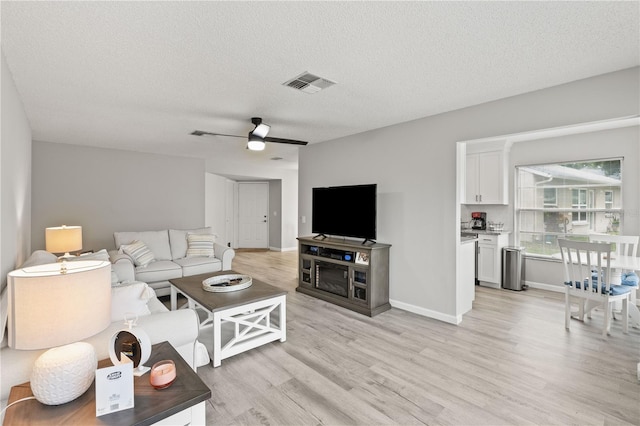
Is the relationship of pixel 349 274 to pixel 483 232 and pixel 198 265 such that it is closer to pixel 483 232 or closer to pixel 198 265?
pixel 198 265

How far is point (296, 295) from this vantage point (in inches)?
183

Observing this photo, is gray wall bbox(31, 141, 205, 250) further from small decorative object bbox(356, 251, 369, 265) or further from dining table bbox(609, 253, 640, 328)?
dining table bbox(609, 253, 640, 328)

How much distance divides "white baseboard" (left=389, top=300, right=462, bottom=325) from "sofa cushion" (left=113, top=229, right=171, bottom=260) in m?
3.65

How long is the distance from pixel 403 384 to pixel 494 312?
7.36 ft

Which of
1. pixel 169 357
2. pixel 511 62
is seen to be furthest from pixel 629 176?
pixel 169 357

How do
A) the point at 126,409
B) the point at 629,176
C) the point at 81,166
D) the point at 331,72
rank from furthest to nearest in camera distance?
the point at 81,166 → the point at 629,176 → the point at 331,72 → the point at 126,409

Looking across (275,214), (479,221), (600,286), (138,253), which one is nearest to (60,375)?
(138,253)

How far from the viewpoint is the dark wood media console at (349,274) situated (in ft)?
12.7

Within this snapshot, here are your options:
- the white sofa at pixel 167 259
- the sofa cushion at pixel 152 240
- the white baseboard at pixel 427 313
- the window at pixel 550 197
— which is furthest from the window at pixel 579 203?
the sofa cushion at pixel 152 240

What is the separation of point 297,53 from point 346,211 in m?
2.48

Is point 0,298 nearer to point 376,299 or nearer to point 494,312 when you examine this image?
point 376,299

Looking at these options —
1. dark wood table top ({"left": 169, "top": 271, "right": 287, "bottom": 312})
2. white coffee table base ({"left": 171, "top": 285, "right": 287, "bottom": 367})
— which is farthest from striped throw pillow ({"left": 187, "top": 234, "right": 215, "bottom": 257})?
white coffee table base ({"left": 171, "top": 285, "right": 287, "bottom": 367})

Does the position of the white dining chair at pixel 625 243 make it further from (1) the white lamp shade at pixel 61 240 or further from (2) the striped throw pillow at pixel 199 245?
A: (1) the white lamp shade at pixel 61 240

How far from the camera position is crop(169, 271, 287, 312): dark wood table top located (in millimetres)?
2719
